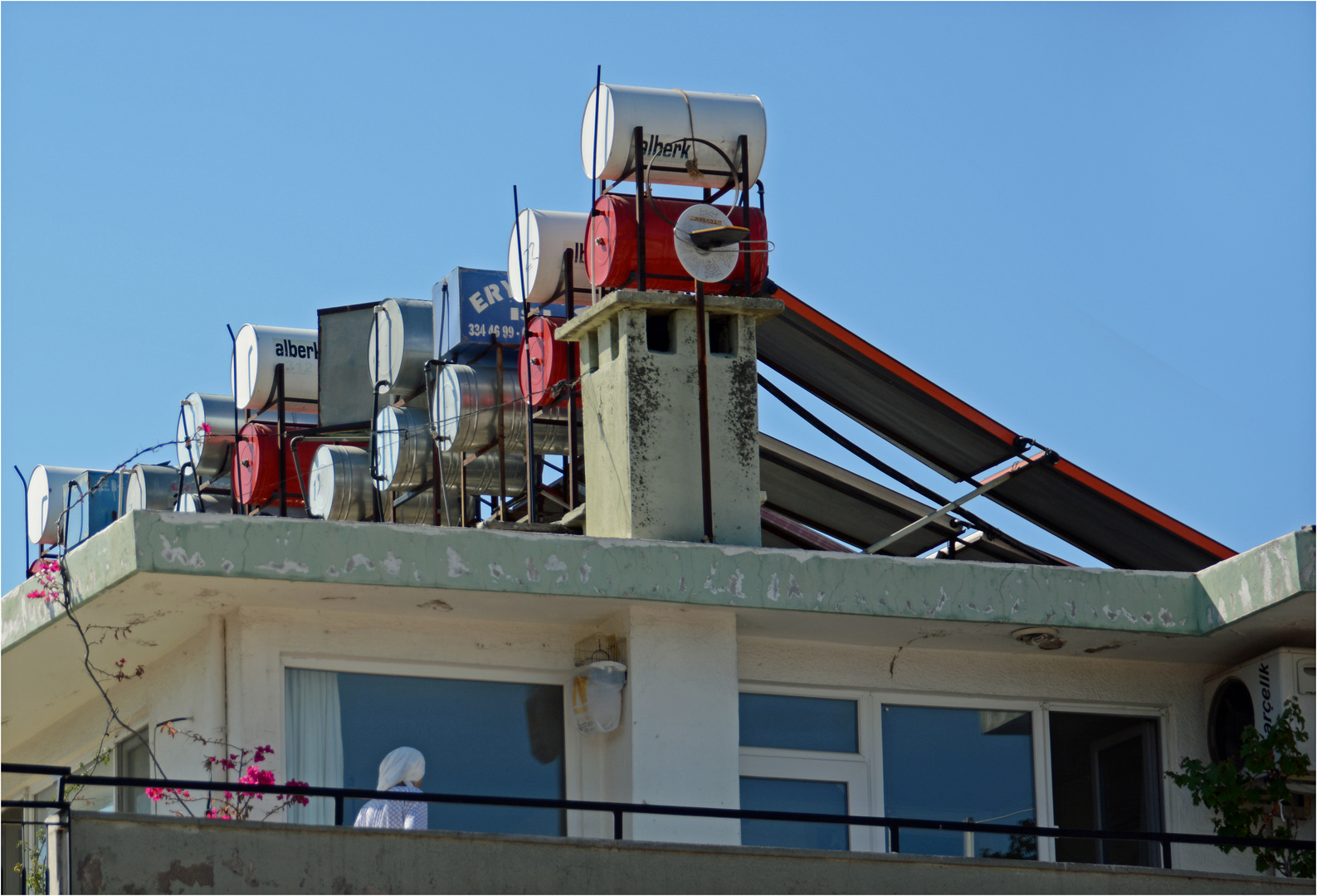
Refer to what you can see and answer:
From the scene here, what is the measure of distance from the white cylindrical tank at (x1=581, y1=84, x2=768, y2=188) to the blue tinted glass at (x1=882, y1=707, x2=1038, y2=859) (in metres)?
4.31

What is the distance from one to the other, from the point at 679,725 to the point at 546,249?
5.01 m

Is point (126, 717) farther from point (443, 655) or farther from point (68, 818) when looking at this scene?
point (68, 818)

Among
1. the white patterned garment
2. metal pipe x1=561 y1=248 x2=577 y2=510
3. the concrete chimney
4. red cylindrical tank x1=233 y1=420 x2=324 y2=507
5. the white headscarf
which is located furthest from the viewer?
red cylindrical tank x1=233 y1=420 x2=324 y2=507

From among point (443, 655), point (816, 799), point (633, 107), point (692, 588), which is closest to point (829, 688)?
point (816, 799)

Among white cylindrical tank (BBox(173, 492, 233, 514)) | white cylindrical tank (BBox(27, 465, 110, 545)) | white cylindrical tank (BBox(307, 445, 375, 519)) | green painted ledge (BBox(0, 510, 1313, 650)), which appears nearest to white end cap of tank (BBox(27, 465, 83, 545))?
white cylindrical tank (BBox(27, 465, 110, 545))

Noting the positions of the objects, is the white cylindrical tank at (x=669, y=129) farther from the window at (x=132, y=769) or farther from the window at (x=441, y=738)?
the window at (x=132, y=769)

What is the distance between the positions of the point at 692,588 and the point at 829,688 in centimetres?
174

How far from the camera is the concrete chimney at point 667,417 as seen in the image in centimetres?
1347

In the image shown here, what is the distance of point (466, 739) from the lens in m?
12.8

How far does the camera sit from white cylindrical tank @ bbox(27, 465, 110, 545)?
81.8 ft

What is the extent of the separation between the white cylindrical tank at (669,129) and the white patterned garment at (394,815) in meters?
5.32

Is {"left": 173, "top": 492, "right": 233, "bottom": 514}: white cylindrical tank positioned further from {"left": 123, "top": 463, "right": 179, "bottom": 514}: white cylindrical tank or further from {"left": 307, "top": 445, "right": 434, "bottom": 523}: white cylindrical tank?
{"left": 307, "top": 445, "right": 434, "bottom": 523}: white cylindrical tank

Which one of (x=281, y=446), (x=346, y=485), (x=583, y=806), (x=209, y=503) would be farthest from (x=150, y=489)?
(x=583, y=806)

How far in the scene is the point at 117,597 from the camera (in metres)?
11.9
